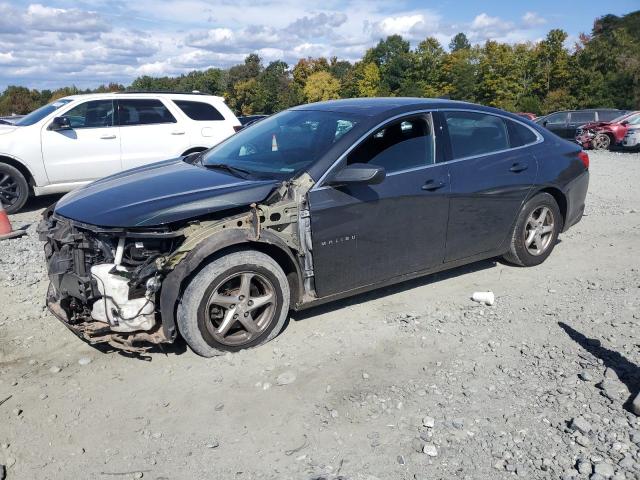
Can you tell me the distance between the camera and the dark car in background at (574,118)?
20.2 meters

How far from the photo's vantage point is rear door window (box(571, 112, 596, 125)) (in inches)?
810

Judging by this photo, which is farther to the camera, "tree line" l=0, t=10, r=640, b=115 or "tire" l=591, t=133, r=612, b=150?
"tree line" l=0, t=10, r=640, b=115

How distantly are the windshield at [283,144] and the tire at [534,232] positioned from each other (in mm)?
2148

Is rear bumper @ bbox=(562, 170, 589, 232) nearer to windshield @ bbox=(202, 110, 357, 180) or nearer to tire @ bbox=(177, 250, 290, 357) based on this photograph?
windshield @ bbox=(202, 110, 357, 180)

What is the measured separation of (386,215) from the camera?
4.47 metres

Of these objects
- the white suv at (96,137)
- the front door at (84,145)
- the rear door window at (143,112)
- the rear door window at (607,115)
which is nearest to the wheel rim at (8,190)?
the white suv at (96,137)

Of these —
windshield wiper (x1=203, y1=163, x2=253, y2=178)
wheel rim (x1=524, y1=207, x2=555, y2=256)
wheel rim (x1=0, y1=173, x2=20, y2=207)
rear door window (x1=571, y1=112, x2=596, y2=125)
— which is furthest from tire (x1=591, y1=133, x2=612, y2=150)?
windshield wiper (x1=203, y1=163, x2=253, y2=178)

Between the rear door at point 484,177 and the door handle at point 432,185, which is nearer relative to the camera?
the door handle at point 432,185

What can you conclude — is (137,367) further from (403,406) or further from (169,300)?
(403,406)

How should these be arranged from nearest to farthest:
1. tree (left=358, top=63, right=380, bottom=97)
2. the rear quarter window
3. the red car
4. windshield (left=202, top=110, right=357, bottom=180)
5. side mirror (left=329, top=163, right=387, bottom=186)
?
1. side mirror (left=329, top=163, right=387, bottom=186)
2. windshield (left=202, top=110, right=357, bottom=180)
3. the rear quarter window
4. the red car
5. tree (left=358, top=63, right=380, bottom=97)

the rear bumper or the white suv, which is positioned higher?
the white suv

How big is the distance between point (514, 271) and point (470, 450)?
10.5 ft

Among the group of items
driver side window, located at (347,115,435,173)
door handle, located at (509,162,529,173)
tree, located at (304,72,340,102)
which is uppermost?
tree, located at (304,72,340,102)

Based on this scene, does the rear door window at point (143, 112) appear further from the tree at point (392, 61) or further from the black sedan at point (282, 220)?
the tree at point (392, 61)
